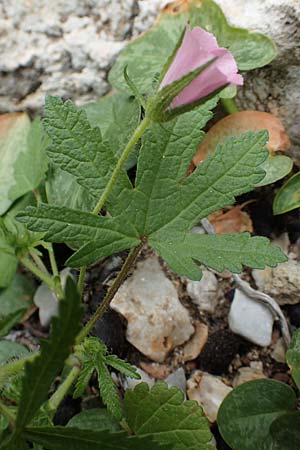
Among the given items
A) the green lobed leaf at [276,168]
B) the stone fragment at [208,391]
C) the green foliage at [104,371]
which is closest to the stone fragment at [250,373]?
the stone fragment at [208,391]

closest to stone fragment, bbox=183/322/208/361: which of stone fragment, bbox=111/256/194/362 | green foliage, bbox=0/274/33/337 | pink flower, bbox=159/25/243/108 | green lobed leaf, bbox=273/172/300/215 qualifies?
stone fragment, bbox=111/256/194/362

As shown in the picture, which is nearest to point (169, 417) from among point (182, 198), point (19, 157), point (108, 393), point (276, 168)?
point (108, 393)

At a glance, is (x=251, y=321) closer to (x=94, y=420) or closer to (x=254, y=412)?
(x=254, y=412)

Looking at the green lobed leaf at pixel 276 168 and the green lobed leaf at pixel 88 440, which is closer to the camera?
the green lobed leaf at pixel 88 440

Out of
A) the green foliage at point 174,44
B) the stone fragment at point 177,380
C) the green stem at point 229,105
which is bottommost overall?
the stone fragment at point 177,380

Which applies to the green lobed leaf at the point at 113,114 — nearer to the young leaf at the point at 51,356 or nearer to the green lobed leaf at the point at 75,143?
the green lobed leaf at the point at 75,143

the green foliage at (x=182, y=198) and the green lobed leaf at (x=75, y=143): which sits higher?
the green lobed leaf at (x=75, y=143)
